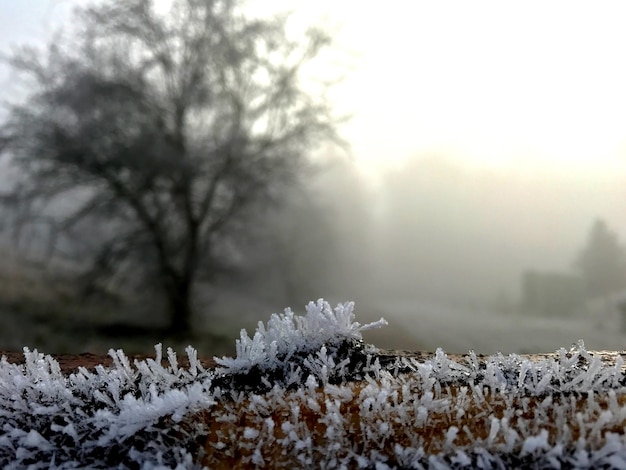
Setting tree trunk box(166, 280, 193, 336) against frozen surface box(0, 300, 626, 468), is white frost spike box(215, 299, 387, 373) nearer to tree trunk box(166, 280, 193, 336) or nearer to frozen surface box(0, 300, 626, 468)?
frozen surface box(0, 300, 626, 468)

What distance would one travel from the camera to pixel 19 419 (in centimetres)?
179

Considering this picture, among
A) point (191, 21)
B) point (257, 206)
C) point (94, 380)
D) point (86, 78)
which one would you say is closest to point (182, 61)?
point (191, 21)

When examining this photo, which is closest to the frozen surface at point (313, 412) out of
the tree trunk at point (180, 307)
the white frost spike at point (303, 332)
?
the white frost spike at point (303, 332)

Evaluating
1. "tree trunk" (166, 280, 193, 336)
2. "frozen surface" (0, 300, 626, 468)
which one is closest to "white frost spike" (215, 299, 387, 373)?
"frozen surface" (0, 300, 626, 468)

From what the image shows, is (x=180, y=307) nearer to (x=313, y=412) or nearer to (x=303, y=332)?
(x=303, y=332)

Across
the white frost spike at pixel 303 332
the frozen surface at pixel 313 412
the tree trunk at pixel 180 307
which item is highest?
the tree trunk at pixel 180 307

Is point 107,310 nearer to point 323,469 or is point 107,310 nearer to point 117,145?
point 117,145

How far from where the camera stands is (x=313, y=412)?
5.03 ft

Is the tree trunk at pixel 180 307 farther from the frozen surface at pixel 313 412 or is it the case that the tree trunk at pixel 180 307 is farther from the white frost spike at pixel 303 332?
the white frost spike at pixel 303 332

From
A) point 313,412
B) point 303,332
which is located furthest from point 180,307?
point 313,412

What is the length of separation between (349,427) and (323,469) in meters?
0.12

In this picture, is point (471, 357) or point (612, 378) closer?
point (612, 378)

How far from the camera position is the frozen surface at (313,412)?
1.34 meters

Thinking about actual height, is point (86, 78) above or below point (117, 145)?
above
